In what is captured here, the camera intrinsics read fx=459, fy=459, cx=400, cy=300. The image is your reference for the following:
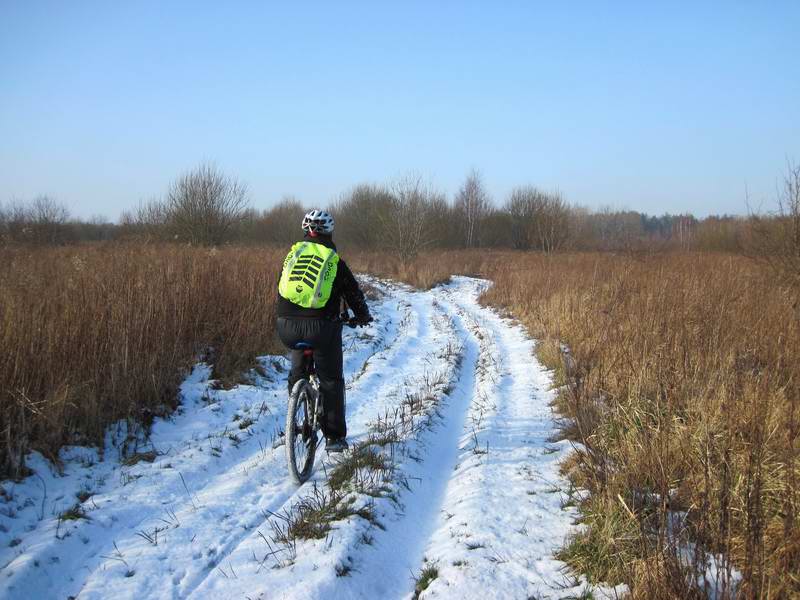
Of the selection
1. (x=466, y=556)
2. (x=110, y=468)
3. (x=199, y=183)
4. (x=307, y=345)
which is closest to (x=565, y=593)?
(x=466, y=556)

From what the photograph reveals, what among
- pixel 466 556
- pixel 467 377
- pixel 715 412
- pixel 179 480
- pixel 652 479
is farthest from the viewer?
pixel 467 377

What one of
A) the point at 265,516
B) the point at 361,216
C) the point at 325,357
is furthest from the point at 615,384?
the point at 361,216

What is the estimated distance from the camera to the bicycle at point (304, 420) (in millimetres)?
3898

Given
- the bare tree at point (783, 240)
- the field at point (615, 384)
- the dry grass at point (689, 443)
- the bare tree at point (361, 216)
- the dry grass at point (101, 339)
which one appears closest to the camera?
the dry grass at point (689, 443)

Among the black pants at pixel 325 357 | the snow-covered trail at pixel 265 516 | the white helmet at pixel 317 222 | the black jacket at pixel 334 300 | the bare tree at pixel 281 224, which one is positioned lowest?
the snow-covered trail at pixel 265 516

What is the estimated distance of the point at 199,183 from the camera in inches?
811

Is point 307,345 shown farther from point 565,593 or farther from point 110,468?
point 565,593

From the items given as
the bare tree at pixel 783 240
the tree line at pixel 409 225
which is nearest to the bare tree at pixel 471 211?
the tree line at pixel 409 225

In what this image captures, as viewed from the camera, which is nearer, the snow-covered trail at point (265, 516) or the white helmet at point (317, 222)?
the snow-covered trail at point (265, 516)

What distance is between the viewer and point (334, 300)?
161 inches

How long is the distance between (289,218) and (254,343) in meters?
41.1

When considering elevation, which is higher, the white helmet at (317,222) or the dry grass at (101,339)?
the white helmet at (317,222)

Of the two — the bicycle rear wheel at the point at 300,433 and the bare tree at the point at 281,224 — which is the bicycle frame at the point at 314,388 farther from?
the bare tree at the point at 281,224

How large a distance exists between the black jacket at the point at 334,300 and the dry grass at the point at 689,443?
2124 millimetres
